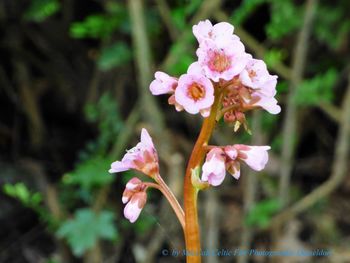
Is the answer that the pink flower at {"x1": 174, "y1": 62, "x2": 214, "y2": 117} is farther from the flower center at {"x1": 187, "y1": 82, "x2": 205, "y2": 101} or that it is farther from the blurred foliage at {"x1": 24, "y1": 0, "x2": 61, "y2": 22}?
the blurred foliage at {"x1": 24, "y1": 0, "x2": 61, "y2": 22}

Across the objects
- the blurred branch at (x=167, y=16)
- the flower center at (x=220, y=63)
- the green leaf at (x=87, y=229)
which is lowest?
the green leaf at (x=87, y=229)

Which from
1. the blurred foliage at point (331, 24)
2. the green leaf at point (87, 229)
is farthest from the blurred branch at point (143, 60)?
the blurred foliage at point (331, 24)

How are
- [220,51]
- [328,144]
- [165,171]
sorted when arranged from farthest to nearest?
1. [328,144]
2. [165,171]
3. [220,51]

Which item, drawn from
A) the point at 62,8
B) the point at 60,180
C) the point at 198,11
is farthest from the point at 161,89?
the point at 62,8

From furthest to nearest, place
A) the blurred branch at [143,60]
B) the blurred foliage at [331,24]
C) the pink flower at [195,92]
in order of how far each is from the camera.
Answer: the blurred foliage at [331,24]
the blurred branch at [143,60]
the pink flower at [195,92]

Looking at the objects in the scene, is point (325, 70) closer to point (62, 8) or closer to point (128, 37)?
point (128, 37)

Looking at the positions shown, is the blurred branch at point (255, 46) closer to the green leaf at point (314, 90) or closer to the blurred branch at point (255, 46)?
the blurred branch at point (255, 46)

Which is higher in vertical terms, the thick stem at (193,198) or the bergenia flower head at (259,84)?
the bergenia flower head at (259,84)
